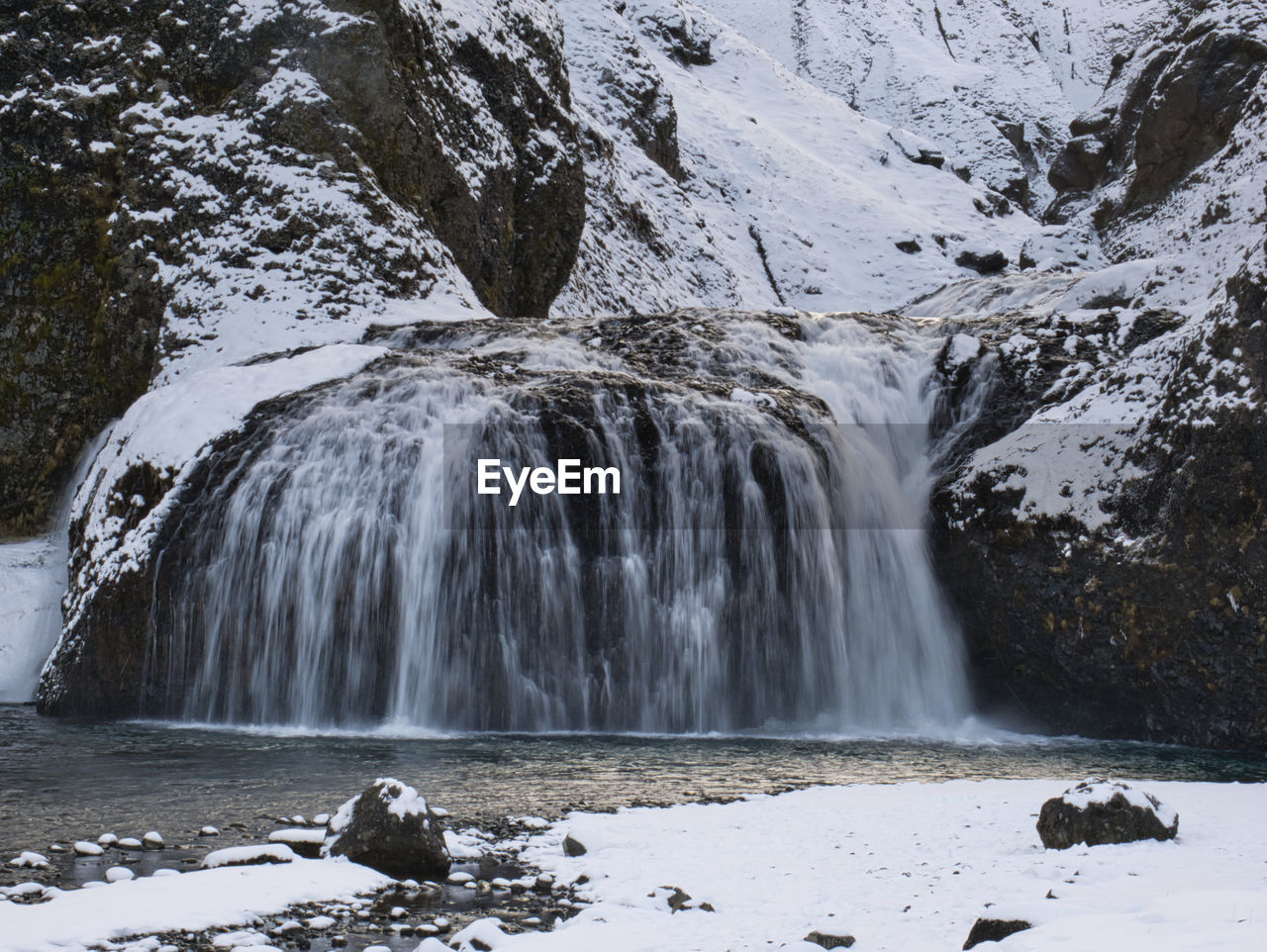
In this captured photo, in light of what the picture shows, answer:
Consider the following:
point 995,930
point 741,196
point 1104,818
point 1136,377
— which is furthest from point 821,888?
point 741,196

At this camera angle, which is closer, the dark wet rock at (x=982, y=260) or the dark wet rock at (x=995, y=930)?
the dark wet rock at (x=995, y=930)

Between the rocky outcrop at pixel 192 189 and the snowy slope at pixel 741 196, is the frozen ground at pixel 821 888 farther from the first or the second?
the snowy slope at pixel 741 196

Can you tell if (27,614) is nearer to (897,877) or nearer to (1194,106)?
(897,877)

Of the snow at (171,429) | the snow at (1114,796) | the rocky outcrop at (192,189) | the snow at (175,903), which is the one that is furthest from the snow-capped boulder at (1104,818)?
the rocky outcrop at (192,189)

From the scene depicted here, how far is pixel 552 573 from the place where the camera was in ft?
32.3

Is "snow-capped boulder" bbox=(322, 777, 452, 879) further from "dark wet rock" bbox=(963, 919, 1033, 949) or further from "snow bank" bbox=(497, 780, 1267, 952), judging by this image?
"dark wet rock" bbox=(963, 919, 1033, 949)

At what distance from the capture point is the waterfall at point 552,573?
31.3 ft

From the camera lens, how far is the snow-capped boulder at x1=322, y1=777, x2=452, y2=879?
4129 mm

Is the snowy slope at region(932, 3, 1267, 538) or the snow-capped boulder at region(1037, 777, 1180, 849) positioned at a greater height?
the snowy slope at region(932, 3, 1267, 538)

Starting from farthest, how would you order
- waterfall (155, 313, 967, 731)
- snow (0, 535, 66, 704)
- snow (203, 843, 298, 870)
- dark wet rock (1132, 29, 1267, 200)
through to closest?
1. dark wet rock (1132, 29, 1267, 200)
2. snow (0, 535, 66, 704)
3. waterfall (155, 313, 967, 731)
4. snow (203, 843, 298, 870)

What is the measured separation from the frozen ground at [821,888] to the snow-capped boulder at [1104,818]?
80 millimetres

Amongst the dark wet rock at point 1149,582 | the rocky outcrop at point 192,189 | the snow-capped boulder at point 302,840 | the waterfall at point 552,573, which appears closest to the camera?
the snow-capped boulder at point 302,840

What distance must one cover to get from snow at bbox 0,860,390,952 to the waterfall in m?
5.37

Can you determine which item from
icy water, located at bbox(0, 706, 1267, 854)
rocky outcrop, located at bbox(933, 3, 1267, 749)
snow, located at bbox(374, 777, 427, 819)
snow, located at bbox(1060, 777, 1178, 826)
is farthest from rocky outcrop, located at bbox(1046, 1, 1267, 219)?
snow, located at bbox(374, 777, 427, 819)
